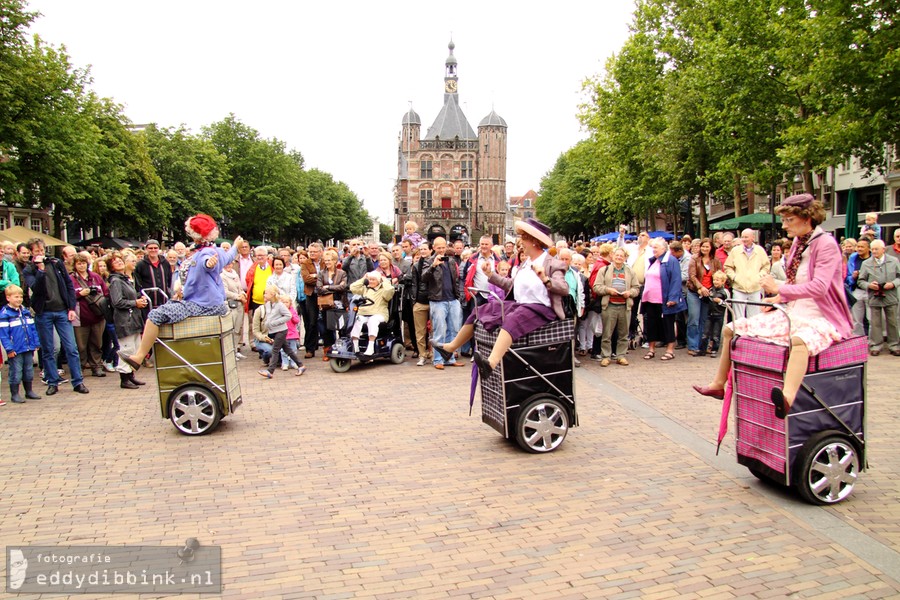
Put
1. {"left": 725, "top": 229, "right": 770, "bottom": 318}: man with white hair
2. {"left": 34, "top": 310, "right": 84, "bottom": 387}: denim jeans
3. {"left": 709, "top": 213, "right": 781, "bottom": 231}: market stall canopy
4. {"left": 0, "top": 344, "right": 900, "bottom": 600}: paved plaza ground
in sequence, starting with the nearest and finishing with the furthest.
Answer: {"left": 0, "top": 344, "right": 900, "bottom": 600}: paved plaza ground → {"left": 34, "top": 310, "right": 84, "bottom": 387}: denim jeans → {"left": 725, "top": 229, "right": 770, "bottom": 318}: man with white hair → {"left": 709, "top": 213, "right": 781, "bottom": 231}: market stall canopy

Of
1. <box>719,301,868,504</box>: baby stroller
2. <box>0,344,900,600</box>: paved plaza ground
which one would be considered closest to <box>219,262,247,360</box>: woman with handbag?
<box>0,344,900,600</box>: paved plaza ground

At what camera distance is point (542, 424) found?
6895mm

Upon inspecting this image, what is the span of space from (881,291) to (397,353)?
8693 millimetres

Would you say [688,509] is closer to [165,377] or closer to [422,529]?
[422,529]

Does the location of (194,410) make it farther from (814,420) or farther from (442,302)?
(814,420)

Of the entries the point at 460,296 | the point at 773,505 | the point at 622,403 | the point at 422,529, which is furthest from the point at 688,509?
the point at 460,296

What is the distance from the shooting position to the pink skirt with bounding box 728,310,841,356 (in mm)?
5207

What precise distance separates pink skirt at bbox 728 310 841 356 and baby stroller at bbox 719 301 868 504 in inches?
2.4

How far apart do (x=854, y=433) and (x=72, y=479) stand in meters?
6.52

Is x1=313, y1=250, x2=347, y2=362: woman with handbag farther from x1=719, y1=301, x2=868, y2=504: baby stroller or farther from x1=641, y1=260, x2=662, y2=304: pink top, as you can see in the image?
x1=719, y1=301, x2=868, y2=504: baby stroller

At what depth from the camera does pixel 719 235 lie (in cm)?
1409

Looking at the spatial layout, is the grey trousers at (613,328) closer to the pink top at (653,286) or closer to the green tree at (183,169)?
the pink top at (653,286)

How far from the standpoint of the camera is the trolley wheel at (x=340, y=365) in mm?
11812

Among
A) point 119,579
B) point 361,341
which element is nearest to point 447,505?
point 119,579
